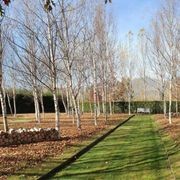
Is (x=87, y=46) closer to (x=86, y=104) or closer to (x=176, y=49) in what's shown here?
(x=176, y=49)

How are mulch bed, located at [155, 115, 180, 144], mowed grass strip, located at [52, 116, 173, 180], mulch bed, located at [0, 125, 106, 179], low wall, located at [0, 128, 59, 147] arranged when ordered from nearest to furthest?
mowed grass strip, located at [52, 116, 173, 180] < mulch bed, located at [0, 125, 106, 179] < low wall, located at [0, 128, 59, 147] < mulch bed, located at [155, 115, 180, 144]

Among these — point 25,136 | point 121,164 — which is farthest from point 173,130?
point 121,164

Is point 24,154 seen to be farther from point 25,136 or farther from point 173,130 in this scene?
point 173,130

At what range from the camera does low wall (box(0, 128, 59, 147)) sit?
16688mm

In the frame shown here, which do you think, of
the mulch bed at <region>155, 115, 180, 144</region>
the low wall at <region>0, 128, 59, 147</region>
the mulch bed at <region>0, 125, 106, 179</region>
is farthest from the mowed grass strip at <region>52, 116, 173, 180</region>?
the low wall at <region>0, 128, 59, 147</region>

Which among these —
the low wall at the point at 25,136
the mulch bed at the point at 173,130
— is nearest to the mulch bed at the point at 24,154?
the low wall at the point at 25,136

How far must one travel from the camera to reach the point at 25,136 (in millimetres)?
Answer: 17359

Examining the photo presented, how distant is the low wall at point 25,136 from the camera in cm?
1669

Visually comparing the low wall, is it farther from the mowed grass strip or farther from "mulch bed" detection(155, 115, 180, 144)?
"mulch bed" detection(155, 115, 180, 144)

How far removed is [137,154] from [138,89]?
256ft

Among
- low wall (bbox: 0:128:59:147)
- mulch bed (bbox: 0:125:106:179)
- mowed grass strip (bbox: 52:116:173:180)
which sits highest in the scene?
low wall (bbox: 0:128:59:147)

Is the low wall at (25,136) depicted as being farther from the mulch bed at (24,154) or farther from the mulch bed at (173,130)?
the mulch bed at (173,130)

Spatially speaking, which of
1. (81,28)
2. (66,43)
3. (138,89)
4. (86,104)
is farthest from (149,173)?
(138,89)

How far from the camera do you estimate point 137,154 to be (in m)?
13.9
